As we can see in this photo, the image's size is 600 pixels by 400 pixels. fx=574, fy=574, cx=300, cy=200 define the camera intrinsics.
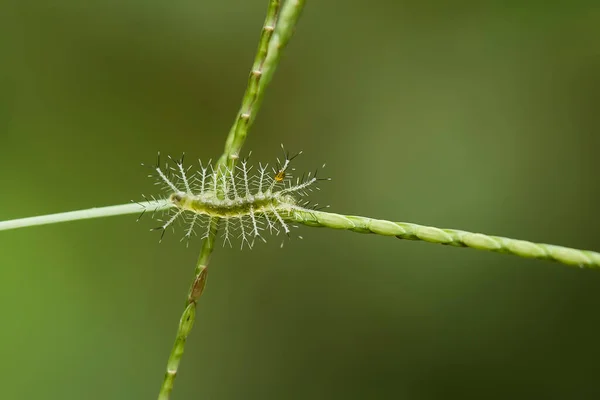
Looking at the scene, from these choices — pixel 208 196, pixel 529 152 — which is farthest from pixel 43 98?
pixel 529 152

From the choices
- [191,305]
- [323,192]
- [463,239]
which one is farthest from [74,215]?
[323,192]

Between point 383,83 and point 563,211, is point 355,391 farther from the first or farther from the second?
point 383,83

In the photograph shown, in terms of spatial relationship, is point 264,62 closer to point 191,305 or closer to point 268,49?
point 268,49

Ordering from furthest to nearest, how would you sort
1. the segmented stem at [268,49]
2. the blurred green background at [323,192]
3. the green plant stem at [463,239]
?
1. the blurred green background at [323,192]
2. the segmented stem at [268,49]
3. the green plant stem at [463,239]

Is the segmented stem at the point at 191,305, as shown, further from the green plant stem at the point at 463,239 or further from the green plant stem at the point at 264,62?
the green plant stem at the point at 463,239

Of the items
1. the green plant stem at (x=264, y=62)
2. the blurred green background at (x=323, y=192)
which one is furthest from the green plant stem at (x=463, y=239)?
the blurred green background at (x=323, y=192)

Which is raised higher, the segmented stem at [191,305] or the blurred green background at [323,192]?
the blurred green background at [323,192]
